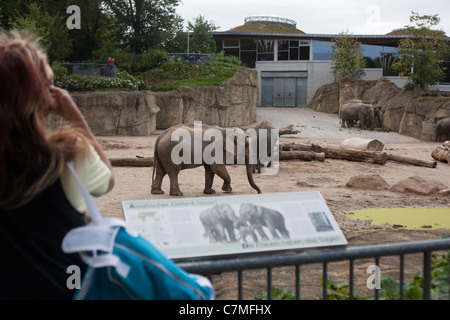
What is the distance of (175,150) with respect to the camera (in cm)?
1054

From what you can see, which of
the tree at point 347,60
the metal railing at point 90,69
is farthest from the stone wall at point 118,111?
the tree at point 347,60

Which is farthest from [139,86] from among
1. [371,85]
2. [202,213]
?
[202,213]

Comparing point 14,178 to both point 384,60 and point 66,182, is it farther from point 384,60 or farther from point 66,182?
point 384,60

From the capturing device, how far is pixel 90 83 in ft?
82.3

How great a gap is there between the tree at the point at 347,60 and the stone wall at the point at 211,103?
8.26 metres

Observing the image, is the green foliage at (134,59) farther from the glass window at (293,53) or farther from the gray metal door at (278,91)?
the glass window at (293,53)

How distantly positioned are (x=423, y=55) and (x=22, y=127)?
3077cm

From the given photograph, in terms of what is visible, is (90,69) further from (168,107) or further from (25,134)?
(25,134)

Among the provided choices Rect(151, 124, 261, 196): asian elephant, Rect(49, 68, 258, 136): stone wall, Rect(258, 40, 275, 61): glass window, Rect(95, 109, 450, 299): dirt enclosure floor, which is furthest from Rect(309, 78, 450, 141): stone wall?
Rect(151, 124, 261, 196): asian elephant

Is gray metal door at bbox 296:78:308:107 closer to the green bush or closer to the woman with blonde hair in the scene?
the green bush

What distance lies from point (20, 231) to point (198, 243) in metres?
1.40

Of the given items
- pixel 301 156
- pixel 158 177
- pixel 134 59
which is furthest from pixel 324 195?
pixel 134 59

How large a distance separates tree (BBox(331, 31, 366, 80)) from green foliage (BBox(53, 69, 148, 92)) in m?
15.8

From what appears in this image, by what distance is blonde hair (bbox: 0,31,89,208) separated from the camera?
196 cm
